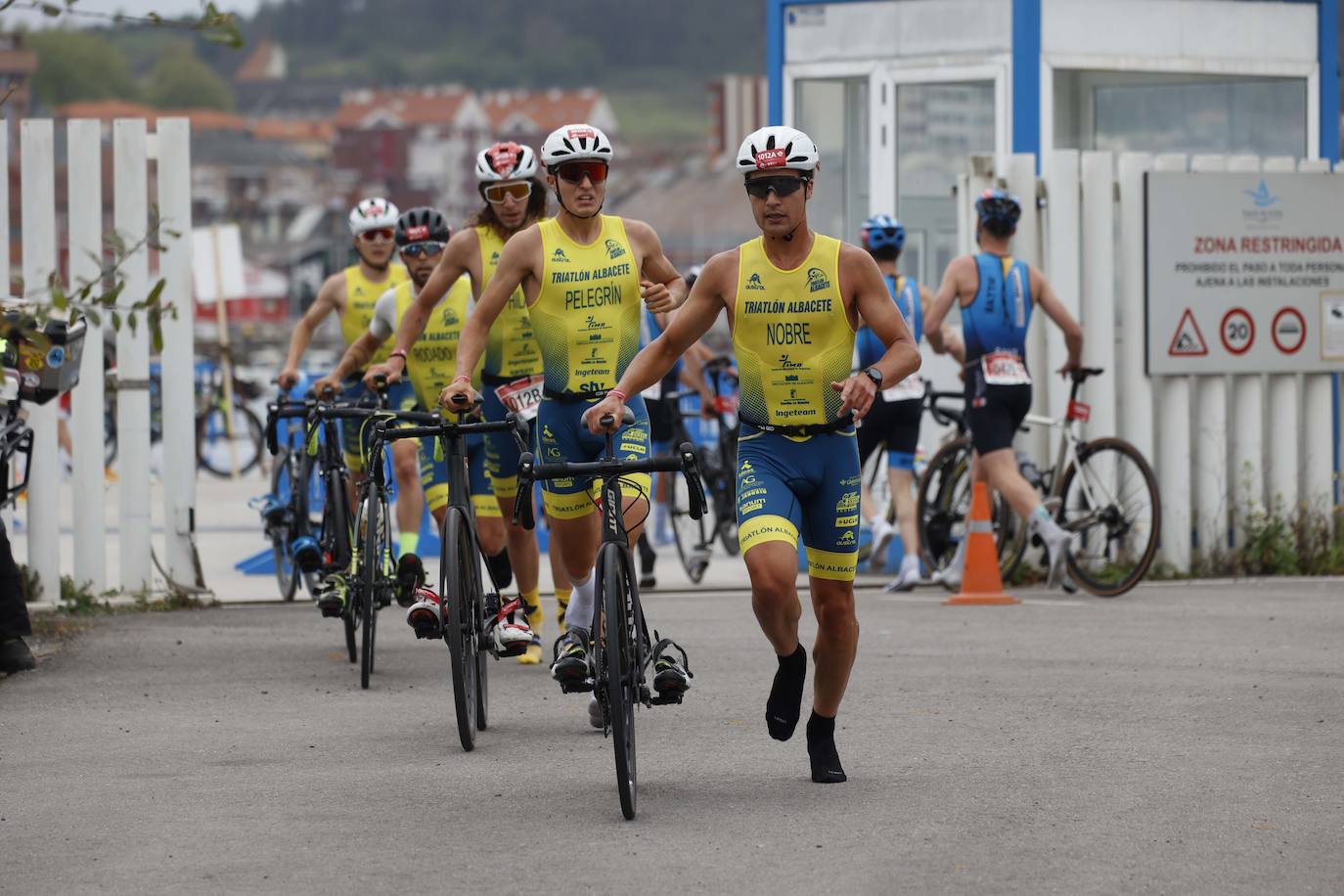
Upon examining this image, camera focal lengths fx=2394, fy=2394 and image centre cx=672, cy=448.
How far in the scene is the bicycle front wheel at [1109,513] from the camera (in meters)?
12.8

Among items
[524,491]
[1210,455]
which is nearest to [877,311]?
[524,491]

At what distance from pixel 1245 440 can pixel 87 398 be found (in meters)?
6.64

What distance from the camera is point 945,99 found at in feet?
56.3

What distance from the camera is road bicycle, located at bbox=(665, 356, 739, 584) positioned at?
14.1 meters

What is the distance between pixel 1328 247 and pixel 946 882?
9009 millimetres

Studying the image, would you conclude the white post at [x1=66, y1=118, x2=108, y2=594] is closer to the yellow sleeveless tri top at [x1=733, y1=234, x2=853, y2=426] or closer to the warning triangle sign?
the yellow sleeveless tri top at [x1=733, y1=234, x2=853, y2=426]

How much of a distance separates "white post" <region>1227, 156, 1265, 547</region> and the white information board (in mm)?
111

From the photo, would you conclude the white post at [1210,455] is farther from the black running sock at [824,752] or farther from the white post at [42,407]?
the black running sock at [824,752]

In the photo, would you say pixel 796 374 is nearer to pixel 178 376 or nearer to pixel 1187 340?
pixel 178 376

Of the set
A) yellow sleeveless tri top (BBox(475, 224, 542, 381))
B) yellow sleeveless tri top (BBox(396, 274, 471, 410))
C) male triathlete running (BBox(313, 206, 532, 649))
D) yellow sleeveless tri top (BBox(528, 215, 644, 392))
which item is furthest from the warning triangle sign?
yellow sleeveless tri top (BBox(528, 215, 644, 392))

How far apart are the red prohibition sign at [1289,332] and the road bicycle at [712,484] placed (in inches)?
127

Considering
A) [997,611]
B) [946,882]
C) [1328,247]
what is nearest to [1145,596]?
[997,611]

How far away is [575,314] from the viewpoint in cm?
896

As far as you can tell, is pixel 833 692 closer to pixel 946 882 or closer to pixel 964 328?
pixel 946 882
